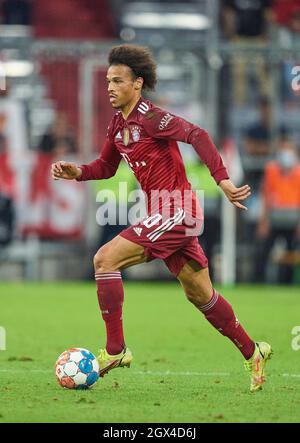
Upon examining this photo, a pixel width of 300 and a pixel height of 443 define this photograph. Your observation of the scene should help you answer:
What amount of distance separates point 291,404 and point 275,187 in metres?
11.9

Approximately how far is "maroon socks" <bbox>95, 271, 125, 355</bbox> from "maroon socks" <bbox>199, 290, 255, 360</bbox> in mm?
578

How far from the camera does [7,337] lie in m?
11.3

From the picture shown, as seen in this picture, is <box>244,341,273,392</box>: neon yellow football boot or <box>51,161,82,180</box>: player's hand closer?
<box>244,341,273,392</box>: neon yellow football boot

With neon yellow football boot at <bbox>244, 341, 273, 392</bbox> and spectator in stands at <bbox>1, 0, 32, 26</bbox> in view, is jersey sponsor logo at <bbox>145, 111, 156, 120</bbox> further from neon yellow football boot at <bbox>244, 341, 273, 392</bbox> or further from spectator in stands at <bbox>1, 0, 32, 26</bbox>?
spectator in stands at <bbox>1, 0, 32, 26</bbox>

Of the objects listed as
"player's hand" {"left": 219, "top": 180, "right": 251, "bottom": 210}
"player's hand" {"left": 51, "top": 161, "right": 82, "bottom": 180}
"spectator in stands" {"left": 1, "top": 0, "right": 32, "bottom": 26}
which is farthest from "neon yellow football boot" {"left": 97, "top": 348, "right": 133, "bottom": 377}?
"spectator in stands" {"left": 1, "top": 0, "right": 32, "bottom": 26}

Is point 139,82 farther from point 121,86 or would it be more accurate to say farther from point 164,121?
point 164,121

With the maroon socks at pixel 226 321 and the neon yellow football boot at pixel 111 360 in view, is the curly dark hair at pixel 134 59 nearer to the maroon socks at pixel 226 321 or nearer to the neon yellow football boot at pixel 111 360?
the maroon socks at pixel 226 321

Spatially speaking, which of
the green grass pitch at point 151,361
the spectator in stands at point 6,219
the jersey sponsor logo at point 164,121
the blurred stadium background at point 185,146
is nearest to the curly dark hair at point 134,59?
the jersey sponsor logo at point 164,121

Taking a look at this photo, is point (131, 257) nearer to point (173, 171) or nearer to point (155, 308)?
point (173, 171)

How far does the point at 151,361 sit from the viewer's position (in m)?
9.64

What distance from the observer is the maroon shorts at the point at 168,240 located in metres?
7.86

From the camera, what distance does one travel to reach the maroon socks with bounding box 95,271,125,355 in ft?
A: 25.7

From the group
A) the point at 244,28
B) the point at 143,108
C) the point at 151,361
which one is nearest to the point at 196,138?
the point at 143,108
